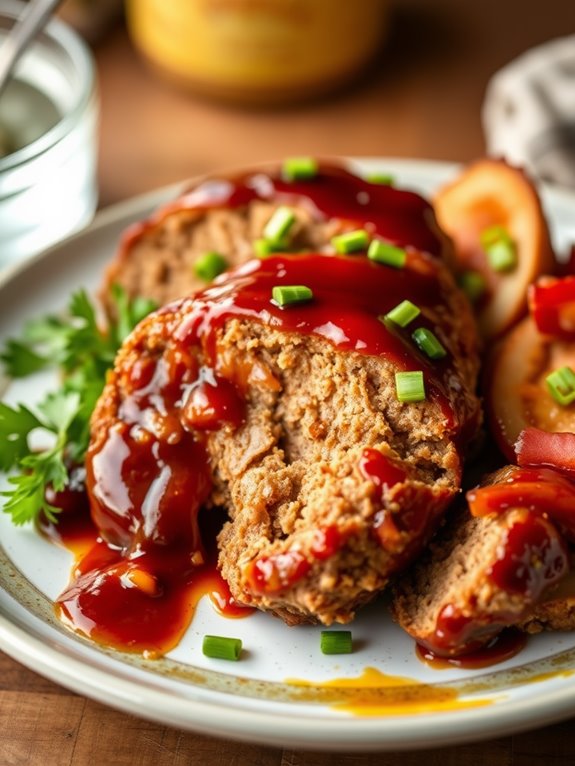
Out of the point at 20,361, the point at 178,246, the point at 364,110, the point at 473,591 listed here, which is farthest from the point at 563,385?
the point at 364,110

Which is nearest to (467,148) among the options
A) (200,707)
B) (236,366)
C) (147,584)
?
(236,366)

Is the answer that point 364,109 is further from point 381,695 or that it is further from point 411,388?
point 381,695

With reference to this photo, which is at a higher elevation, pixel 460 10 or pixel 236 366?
pixel 236 366

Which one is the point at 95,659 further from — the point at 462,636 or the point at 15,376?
the point at 15,376

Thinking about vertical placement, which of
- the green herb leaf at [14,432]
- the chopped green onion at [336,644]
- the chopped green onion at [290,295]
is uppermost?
the chopped green onion at [290,295]

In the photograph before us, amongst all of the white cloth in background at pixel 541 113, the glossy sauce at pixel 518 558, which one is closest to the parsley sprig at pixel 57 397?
the glossy sauce at pixel 518 558

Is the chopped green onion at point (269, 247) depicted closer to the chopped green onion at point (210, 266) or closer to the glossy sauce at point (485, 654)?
the chopped green onion at point (210, 266)

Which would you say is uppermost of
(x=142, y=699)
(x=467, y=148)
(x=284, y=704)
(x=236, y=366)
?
(x=236, y=366)
